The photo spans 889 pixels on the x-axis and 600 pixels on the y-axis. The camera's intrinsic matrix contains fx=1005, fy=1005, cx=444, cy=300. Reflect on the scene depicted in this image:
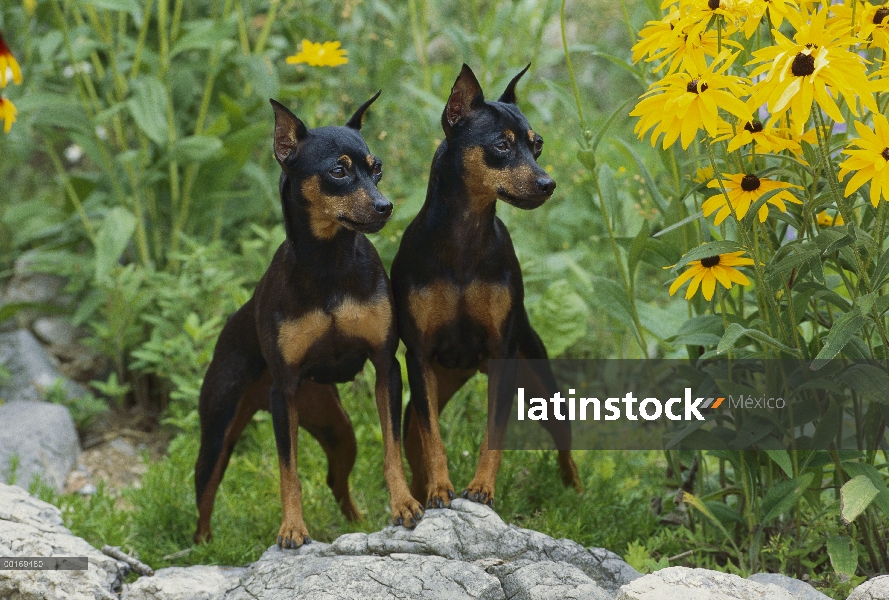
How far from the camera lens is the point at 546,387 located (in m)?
4.03

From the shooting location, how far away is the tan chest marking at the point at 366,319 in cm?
335

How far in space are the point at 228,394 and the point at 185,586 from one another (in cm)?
72

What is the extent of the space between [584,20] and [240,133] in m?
4.47

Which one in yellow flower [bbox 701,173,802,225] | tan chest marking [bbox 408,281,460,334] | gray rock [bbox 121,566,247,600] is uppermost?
yellow flower [bbox 701,173,802,225]

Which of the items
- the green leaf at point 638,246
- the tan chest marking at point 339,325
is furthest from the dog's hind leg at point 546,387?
the tan chest marking at point 339,325

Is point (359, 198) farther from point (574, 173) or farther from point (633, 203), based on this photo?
point (574, 173)

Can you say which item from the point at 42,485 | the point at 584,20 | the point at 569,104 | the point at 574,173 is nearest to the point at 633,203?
the point at 574,173

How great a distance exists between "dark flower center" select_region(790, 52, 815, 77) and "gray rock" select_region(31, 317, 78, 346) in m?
4.94

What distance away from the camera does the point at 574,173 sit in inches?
274

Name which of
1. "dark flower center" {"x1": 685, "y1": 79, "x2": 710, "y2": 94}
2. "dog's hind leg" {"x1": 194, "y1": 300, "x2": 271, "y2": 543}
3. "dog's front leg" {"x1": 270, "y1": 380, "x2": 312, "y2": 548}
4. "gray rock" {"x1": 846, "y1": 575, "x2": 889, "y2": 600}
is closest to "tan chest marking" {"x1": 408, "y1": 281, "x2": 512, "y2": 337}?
"dog's front leg" {"x1": 270, "y1": 380, "x2": 312, "y2": 548}

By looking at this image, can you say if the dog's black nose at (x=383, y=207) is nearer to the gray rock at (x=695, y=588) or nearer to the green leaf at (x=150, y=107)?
the gray rock at (x=695, y=588)

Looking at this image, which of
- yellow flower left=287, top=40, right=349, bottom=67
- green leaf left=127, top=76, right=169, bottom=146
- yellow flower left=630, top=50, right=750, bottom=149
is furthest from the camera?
green leaf left=127, top=76, right=169, bottom=146

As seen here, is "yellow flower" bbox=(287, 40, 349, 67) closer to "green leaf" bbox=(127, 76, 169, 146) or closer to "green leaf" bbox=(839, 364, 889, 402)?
"green leaf" bbox=(127, 76, 169, 146)

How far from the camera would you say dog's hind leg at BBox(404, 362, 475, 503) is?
3854 mm
